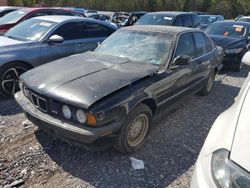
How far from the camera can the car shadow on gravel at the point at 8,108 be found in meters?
4.53

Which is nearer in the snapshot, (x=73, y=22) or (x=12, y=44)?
(x=12, y=44)

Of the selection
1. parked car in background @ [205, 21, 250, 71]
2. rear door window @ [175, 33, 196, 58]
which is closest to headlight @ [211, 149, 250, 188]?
rear door window @ [175, 33, 196, 58]

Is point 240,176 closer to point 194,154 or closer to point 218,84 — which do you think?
point 194,154

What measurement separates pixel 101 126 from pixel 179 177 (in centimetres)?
113

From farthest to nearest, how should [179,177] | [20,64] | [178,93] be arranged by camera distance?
[20,64]
[178,93]
[179,177]

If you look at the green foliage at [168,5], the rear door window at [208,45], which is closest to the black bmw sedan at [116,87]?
the rear door window at [208,45]

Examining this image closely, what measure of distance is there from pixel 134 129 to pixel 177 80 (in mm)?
1160

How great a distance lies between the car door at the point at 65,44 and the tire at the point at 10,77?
1.76 feet

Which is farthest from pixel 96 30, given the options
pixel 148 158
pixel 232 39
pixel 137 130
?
pixel 232 39

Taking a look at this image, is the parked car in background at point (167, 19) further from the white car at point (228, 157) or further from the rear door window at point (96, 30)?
the white car at point (228, 157)

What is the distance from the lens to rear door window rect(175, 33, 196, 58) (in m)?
4.19

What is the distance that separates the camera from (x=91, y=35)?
651 cm

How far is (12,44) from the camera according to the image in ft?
16.9

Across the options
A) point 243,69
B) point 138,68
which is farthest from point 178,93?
point 243,69
